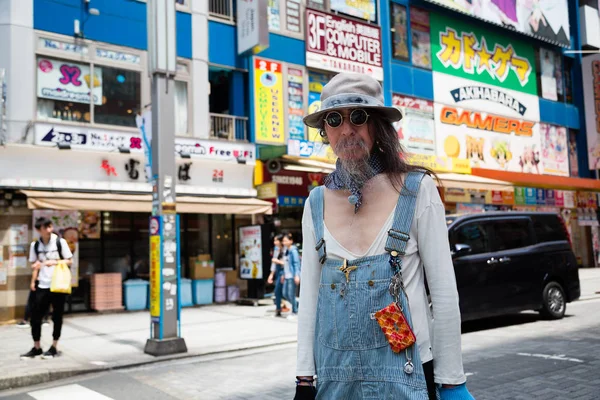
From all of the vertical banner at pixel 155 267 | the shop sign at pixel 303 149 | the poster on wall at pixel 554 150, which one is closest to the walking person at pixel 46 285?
the vertical banner at pixel 155 267

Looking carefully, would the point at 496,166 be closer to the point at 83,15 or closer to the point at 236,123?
the point at 236,123

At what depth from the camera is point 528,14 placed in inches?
1019

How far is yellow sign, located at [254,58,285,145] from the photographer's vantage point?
16.8 m

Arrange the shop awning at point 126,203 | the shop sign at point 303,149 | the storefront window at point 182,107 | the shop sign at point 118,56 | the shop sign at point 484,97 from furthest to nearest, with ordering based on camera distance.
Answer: the shop sign at point 484,97 → the shop sign at point 303,149 → the storefront window at point 182,107 → the shop sign at point 118,56 → the shop awning at point 126,203

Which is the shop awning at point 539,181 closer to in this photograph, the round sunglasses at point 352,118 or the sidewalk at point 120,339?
the sidewalk at point 120,339

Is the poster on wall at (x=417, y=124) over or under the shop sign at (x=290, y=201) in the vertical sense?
over

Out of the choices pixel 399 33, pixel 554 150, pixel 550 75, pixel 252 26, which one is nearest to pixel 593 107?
pixel 550 75

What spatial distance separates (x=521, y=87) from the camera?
25.4m

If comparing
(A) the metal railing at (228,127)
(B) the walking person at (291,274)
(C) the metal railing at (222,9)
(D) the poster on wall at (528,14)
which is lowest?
(B) the walking person at (291,274)

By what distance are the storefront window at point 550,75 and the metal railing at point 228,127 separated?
1602cm

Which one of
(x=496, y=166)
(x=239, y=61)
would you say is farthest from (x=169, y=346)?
(x=496, y=166)

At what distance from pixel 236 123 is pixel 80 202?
5576 millimetres

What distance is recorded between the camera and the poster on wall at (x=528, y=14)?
23452mm

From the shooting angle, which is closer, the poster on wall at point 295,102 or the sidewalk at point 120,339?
the sidewalk at point 120,339
